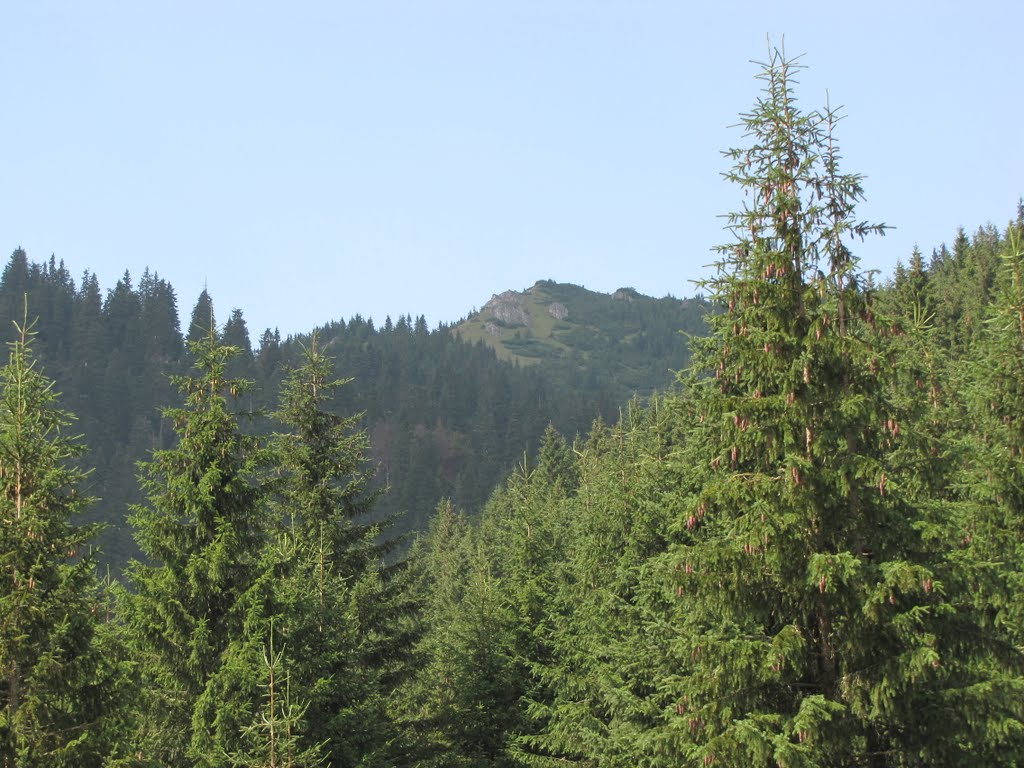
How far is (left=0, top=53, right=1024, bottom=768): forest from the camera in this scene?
1176cm

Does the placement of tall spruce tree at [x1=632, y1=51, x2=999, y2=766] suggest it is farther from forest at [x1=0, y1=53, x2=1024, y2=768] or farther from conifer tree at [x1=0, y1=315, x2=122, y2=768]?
conifer tree at [x1=0, y1=315, x2=122, y2=768]

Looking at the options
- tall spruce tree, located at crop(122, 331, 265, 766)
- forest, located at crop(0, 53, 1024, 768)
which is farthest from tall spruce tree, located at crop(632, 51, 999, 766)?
tall spruce tree, located at crop(122, 331, 265, 766)

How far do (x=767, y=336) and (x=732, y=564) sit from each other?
9.53 ft

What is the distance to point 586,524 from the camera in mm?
24938

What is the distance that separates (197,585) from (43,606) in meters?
3.13

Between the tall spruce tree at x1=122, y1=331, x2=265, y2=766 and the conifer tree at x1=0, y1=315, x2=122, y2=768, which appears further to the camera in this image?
the tall spruce tree at x1=122, y1=331, x2=265, y2=766

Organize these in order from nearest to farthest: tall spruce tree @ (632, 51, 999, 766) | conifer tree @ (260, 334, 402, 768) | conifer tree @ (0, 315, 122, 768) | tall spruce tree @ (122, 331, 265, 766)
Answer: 1. tall spruce tree @ (632, 51, 999, 766)
2. conifer tree @ (0, 315, 122, 768)
3. tall spruce tree @ (122, 331, 265, 766)
4. conifer tree @ (260, 334, 402, 768)

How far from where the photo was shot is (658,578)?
1348cm

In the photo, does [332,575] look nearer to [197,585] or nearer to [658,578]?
[197,585]

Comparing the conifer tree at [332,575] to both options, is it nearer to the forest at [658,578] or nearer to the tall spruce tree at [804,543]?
the forest at [658,578]

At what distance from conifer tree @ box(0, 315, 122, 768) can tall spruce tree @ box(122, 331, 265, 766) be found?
1.73 meters

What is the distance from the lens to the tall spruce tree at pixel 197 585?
57.3 ft

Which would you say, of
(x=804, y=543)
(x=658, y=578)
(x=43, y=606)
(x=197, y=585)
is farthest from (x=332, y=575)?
(x=804, y=543)

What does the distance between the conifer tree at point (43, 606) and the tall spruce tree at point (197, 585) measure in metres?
1.73
